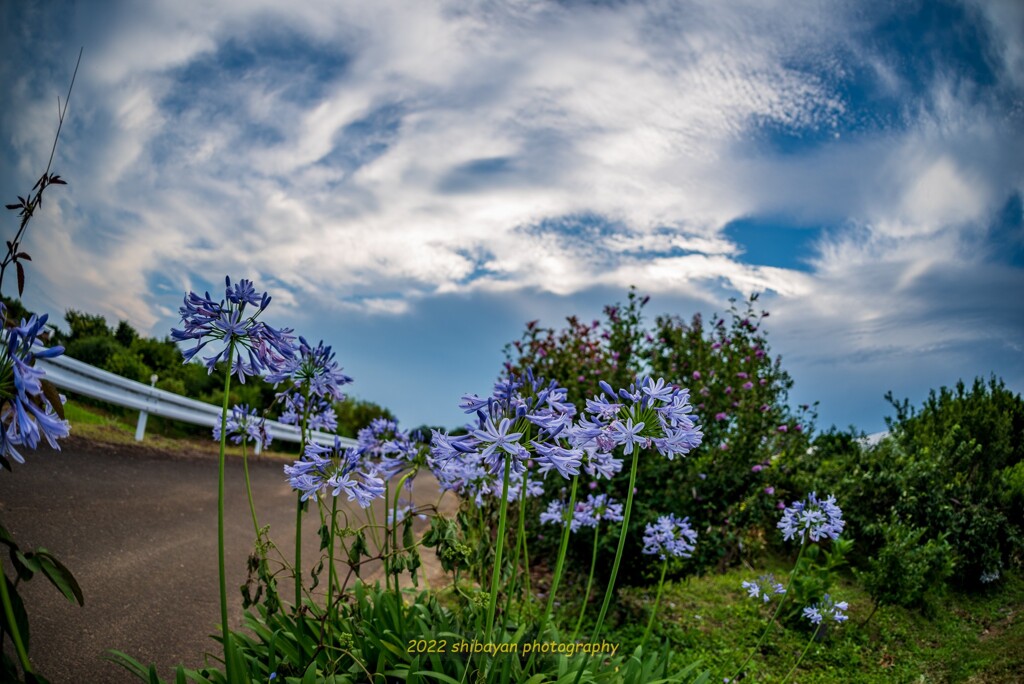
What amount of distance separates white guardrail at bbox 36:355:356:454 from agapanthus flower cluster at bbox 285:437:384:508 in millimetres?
4005

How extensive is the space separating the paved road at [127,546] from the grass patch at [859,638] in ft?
7.88

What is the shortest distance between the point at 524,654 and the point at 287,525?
15.6ft

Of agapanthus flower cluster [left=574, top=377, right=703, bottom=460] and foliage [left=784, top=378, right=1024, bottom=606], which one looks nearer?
agapanthus flower cluster [left=574, top=377, right=703, bottom=460]

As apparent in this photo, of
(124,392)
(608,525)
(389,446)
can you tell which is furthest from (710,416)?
(124,392)

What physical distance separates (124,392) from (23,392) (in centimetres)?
792

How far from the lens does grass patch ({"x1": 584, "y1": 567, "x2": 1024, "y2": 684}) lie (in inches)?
179

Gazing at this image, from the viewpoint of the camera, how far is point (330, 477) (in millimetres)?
2672

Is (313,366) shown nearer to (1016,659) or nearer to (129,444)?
(1016,659)

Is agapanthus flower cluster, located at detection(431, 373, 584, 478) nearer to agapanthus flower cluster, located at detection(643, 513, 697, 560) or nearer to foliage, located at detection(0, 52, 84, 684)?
foliage, located at detection(0, 52, 84, 684)

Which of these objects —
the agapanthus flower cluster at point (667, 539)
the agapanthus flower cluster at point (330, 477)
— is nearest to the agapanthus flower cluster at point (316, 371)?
the agapanthus flower cluster at point (330, 477)

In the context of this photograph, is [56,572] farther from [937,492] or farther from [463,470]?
[937,492]

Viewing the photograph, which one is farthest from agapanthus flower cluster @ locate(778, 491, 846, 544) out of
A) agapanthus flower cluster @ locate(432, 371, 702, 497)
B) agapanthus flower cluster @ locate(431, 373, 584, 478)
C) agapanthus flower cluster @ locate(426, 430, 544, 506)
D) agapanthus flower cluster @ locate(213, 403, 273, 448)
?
agapanthus flower cluster @ locate(213, 403, 273, 448)

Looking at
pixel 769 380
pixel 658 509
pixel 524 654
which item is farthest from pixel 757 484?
pixel 524 654

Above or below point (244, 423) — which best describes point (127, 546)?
below
